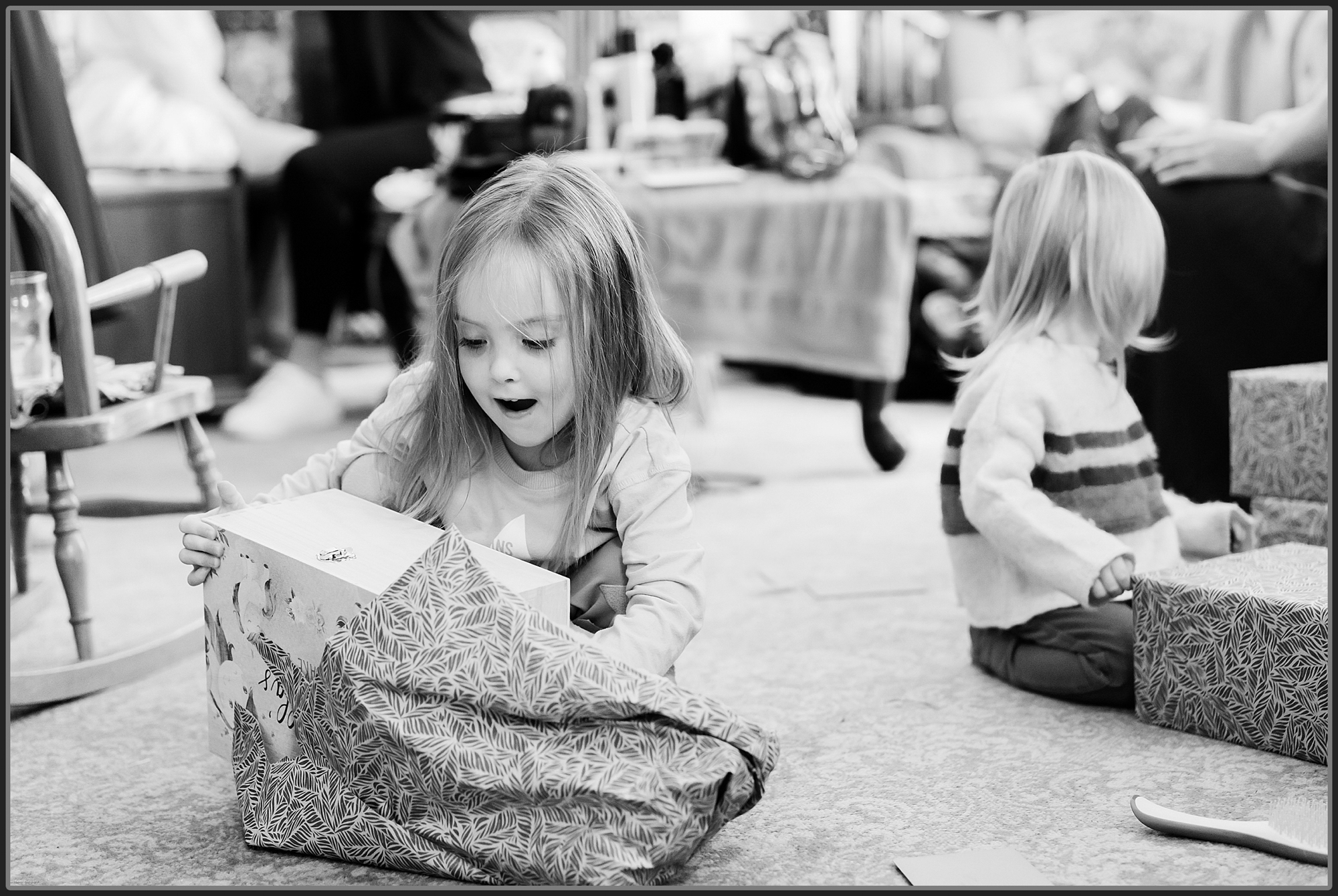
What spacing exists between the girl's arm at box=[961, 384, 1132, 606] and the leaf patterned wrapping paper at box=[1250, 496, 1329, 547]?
15.8 inches

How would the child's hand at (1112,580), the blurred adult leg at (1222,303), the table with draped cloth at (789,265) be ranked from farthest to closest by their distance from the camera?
the table with draped cloth at (789,265), the blurred adult leg at (1222,303), the child's hand at (1112,580)

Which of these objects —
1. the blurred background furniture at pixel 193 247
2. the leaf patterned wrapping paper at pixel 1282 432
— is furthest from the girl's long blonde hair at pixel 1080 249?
the blurred background furniture at pixel 193 247

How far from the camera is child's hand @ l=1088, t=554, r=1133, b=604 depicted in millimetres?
1366

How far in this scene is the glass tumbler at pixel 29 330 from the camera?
4.80 feet

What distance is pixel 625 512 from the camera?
121 centimetres

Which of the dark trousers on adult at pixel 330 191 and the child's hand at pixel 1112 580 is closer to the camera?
the child's hand at pixel 1112 580

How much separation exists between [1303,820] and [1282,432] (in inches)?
27.8

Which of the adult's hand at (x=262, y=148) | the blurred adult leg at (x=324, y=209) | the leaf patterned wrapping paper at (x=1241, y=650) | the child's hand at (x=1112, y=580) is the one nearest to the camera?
the leaf patterned wrapping paper at (x=1241, y=650)

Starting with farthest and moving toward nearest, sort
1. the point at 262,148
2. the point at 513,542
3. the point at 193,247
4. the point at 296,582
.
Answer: the point at 262,148 → the point at 193,247 → the point at 513,542 → the point at 296,582

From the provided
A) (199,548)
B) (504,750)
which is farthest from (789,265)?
(504,750)

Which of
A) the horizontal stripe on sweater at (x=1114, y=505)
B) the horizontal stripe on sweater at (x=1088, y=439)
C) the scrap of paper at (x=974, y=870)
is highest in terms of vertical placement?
the horizontal stripe on sweater at (x=1088, y=439)

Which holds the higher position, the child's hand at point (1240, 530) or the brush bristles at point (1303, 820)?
the child's hand at point (1240, 530)

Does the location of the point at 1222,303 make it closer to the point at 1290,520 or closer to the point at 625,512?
the point at 1290,520

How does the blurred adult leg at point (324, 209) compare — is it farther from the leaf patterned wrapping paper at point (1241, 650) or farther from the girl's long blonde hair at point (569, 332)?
the leaf patterned wrapping paper at point (1241, 650)
